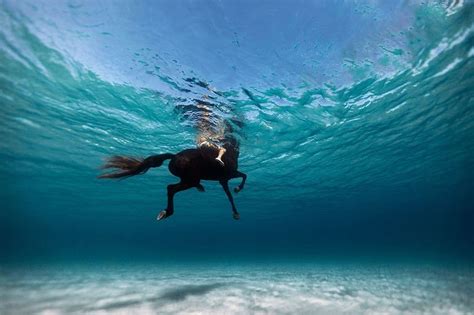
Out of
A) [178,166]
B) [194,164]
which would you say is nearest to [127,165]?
[178,166]

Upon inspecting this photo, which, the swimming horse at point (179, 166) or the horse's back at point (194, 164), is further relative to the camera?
the horse's back at point (194, 164)

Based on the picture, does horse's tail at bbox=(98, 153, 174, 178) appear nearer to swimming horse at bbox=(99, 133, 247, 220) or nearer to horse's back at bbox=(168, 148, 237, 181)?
swimming horse at bbox=(99, 133, 247, 220)

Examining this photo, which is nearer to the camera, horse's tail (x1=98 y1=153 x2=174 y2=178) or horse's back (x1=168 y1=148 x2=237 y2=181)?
horse's tail (x1=98 y1=153 x2=174 y2=178)

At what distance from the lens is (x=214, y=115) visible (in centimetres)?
1326

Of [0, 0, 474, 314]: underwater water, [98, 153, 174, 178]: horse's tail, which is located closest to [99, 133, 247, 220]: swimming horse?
[98, 153, 174, 178]: horse's tail

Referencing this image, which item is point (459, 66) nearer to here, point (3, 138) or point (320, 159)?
point (320, 159)

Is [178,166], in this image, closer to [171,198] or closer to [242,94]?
[171,198]

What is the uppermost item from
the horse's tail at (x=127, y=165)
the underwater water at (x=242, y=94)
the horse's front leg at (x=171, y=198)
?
the underwater water at (x=242, y=94)

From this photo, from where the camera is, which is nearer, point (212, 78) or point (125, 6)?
point (125, 6)

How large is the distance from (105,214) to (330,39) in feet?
185

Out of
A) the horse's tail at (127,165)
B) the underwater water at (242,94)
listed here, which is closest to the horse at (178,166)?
the horse's tail at (127,165)

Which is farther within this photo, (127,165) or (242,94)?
(242,94)

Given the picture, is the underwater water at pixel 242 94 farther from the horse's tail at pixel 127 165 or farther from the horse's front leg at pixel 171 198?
the horse's tail at pixel 127 165

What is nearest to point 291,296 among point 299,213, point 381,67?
point 381,67
